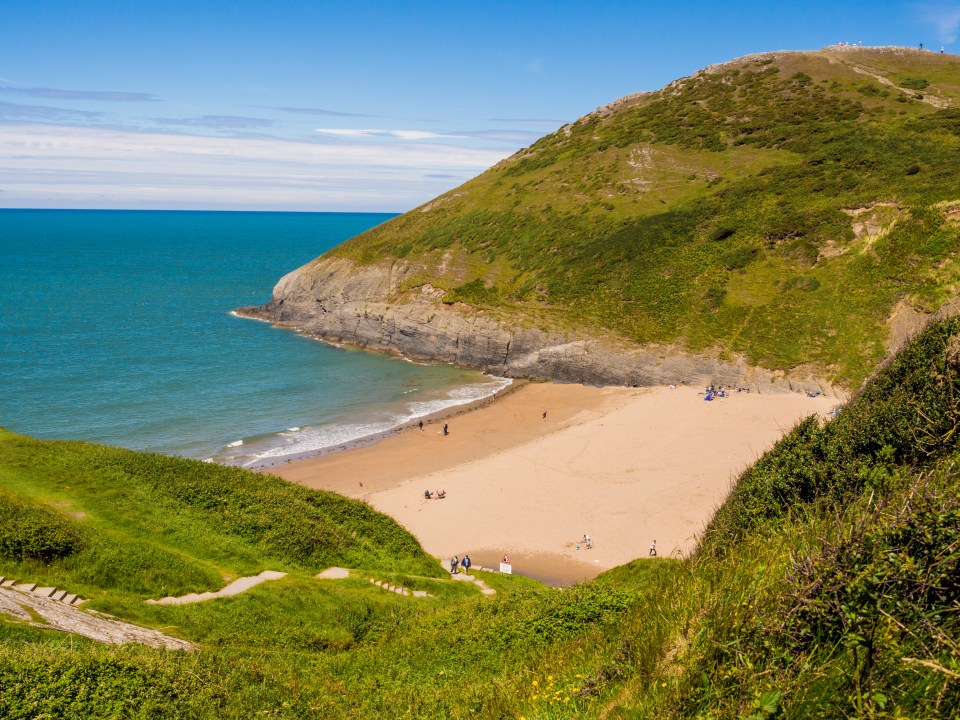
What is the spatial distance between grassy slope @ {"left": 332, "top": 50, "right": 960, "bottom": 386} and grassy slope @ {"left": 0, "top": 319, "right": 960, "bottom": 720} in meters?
36.4

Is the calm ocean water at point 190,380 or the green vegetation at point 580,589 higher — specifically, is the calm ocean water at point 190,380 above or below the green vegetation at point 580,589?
below

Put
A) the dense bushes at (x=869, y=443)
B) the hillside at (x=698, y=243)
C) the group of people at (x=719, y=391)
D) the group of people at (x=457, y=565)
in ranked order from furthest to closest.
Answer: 1. the hillside at (x=698, y=243)
2. the group of people at (x=719, y=391)
3. the group of people at (x=457, y=565)
4. the dense bushes at (x=869, y=443)

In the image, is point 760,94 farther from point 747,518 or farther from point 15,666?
point 15,666

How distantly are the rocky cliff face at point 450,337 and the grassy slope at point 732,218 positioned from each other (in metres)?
1.88

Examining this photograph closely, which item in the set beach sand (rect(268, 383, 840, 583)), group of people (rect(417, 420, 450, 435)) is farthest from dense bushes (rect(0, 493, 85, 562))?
group of people (rect(417, 420, 450, 435))

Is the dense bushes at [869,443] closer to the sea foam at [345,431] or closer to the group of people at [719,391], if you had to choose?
the group of people at [719,391]

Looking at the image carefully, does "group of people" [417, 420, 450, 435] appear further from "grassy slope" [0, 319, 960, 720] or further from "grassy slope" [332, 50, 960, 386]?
"grassy slope" [0, 319, 960, 720]

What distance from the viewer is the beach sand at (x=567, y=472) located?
30.5 m

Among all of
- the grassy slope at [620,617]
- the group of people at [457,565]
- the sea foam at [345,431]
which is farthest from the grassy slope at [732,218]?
the grassy slope at [620,617]

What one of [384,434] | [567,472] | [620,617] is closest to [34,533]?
[620,617]

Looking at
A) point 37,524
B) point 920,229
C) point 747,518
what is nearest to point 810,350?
point 920,229

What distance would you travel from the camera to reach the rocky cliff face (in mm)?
52969

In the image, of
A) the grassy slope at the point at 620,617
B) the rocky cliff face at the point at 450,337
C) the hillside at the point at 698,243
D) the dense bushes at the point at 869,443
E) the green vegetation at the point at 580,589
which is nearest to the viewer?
the grassy slope at the point at 620,617

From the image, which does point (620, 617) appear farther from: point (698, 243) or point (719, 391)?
point (698, 243)
